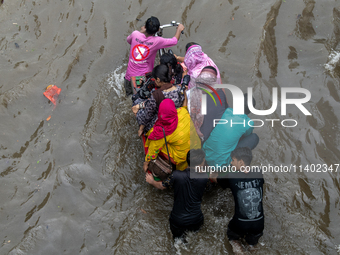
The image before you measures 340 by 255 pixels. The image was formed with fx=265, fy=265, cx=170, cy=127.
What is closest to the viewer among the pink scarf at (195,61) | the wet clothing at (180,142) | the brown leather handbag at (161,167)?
the wet clothing at (180,142)

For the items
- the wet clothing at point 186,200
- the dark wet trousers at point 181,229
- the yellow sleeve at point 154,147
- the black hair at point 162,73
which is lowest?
the dark wet trousers at point 181,229

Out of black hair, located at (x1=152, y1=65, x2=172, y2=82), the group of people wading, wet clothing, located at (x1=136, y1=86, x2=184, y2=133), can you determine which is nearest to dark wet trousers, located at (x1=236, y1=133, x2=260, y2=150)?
the group of people wading

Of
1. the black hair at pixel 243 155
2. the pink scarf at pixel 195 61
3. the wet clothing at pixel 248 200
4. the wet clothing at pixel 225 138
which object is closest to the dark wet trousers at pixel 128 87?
the pink scarf at pixel 195 61

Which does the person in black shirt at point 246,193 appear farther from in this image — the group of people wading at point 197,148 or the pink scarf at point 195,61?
the pink scarf at point 195,61

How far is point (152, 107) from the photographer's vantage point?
3.07m

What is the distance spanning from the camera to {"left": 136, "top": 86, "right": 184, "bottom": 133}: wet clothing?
10.1 ft

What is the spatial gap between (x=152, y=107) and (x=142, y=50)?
124 cm

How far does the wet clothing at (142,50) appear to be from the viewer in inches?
151

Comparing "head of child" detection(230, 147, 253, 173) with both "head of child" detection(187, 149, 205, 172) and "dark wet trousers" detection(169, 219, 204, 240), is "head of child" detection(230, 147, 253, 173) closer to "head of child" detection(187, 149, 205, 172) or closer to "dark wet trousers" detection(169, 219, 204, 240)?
"head of child" detection(187, 149, 205, 172)

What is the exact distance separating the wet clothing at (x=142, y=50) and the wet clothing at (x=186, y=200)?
6.33ft

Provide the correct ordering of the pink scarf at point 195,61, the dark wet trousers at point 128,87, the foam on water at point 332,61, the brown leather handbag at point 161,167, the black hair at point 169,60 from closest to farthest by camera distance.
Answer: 1. the brown leather handbag at point 161,167
2. the black hair at point 169,60
3. the pink scarf at point 195,61
4. the dark wet trousers at point 128,87
5. the foam on water at point 332,61

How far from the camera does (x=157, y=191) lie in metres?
3.47

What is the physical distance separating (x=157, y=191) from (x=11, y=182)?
185 centimetres

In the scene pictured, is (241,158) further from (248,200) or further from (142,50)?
(142,50)
